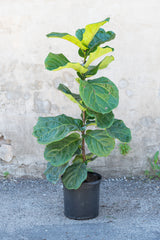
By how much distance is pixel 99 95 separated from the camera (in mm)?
2586

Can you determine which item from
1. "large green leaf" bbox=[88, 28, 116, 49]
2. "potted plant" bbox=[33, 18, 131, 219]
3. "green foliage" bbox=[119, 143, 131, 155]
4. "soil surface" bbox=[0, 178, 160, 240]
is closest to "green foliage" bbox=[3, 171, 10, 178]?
→ "soil surface" bbox=[0, 178, 160, 240]

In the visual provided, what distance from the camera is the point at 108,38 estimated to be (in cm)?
272

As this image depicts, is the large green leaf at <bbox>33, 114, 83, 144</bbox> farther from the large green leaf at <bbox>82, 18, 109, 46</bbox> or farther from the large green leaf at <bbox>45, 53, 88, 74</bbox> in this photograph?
the large green leaf at <bbox>82, 18, 109, 46</bbox>

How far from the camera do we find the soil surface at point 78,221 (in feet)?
8.71

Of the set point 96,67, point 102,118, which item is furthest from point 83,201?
point 96,67

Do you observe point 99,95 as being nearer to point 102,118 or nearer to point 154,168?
point 102,118

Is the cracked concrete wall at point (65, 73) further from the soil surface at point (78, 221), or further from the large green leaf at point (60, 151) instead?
the large green leaf at point (60, 151)

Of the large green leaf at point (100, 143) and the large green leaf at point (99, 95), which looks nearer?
the large green leaf at point (99, 95)

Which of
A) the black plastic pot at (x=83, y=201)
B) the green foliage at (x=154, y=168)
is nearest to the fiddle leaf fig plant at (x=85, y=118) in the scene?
the black plastic pot at (x=83, y=201)

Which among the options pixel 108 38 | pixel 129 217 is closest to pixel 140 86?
pixel 108 38

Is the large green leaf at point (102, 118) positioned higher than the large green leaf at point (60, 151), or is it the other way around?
the large green leaf at point (102, 118)

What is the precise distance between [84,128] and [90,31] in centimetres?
74

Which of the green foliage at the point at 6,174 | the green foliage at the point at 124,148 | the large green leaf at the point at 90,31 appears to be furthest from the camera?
the green foliage at the point at 6,174

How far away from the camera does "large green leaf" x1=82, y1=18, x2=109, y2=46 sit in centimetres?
253
